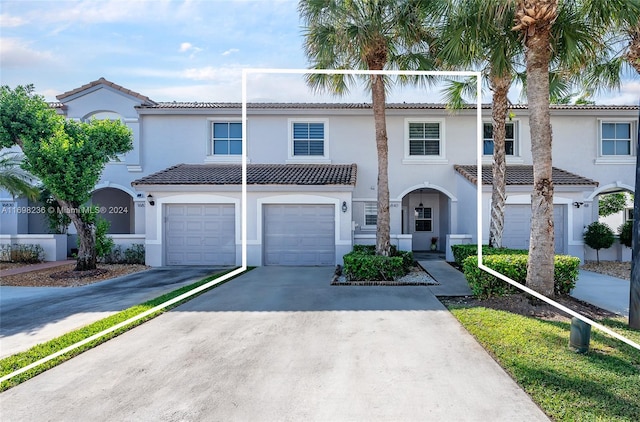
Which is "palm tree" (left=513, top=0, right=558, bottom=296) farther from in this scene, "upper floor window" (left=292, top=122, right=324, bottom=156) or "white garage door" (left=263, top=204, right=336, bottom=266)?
"upper floor window" (left=292, top=122, right=324, bottom=156)

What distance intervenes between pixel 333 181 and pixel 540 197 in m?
7.54

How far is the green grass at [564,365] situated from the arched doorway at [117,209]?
1871 cm

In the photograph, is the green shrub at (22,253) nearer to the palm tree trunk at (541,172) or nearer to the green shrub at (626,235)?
the palm tree trunk at (541,172)

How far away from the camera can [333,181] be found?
13781 mm

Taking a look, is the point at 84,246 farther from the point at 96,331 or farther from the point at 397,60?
the point at 397,60

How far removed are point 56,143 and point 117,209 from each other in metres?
9.72

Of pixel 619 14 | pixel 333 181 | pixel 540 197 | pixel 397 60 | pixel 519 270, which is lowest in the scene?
pixel 519 270

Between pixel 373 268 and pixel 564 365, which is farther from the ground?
pixel 373 268

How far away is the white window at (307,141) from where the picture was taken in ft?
54.5

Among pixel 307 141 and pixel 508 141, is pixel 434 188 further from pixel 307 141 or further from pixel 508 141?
pixel 307 141

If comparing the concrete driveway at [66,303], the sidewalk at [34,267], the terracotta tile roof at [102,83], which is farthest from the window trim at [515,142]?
the sidewalk at [34,267]

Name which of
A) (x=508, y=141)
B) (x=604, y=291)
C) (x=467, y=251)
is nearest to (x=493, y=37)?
(x=467, y=251)

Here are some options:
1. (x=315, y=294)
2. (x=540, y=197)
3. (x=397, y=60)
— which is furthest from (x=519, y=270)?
(x=397, y=60)

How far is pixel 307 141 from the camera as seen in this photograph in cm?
1670
